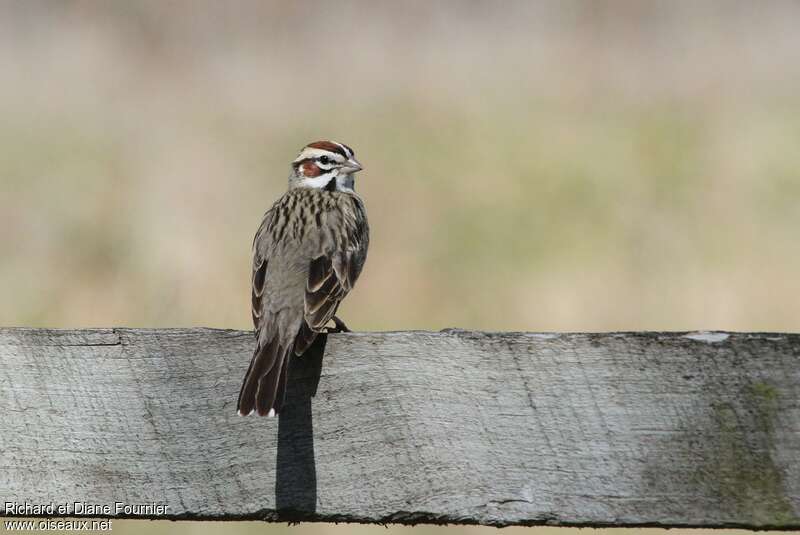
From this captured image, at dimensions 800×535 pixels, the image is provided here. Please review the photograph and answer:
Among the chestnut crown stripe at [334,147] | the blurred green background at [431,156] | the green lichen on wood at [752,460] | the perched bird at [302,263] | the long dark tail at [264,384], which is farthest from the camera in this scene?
the blurred green background at [431,156]

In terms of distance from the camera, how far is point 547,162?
903 centimetres

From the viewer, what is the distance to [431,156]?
9125 mm

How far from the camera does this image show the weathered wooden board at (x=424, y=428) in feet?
10.1

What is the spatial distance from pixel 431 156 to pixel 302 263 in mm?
4295

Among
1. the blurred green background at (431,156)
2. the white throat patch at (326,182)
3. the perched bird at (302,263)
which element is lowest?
the blurred green background at (431,156)

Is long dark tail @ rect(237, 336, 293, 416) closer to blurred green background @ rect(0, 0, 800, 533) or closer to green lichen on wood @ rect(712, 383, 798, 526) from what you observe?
green lichen on wood @ rect(712, 383, 798, 526)

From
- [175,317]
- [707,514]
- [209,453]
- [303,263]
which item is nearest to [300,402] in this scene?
[209,453]

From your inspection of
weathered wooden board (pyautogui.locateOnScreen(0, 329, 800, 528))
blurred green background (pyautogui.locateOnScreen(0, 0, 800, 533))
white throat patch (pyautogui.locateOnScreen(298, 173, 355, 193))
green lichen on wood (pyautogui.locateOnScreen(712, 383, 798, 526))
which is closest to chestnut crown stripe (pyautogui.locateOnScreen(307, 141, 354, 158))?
white throat patch (pyautogui.locateOnScreen(298, 173, 355, 193))

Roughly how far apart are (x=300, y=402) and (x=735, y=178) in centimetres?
600

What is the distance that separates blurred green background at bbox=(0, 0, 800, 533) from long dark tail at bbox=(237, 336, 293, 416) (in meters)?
2.47

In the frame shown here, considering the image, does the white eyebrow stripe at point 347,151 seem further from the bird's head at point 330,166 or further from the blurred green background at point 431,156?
the blurred green background at point 431,156

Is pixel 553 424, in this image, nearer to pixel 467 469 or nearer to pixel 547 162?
pixel 467 469

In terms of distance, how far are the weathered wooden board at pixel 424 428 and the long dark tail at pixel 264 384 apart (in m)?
0.08

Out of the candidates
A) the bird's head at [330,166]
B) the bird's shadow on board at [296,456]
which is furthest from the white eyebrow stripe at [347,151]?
the bird's shadow on board at [296,456]
